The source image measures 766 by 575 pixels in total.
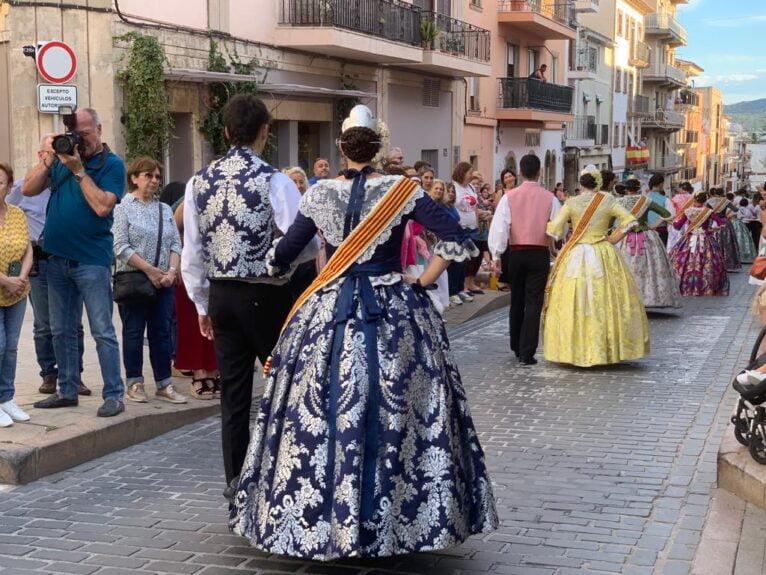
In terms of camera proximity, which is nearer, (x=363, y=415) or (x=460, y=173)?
(x=363, y=415)

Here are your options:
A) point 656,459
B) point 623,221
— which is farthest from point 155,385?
point 623,221

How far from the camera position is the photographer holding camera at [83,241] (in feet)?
24.1

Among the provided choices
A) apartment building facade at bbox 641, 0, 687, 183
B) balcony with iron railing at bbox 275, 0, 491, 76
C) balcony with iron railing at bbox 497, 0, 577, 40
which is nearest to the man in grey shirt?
balcony with iron railing at bbox 275, 0, 491, 76

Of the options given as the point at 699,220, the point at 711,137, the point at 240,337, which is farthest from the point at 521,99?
the point at 711,137

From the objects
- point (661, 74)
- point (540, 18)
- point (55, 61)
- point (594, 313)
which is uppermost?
point (661, 74)

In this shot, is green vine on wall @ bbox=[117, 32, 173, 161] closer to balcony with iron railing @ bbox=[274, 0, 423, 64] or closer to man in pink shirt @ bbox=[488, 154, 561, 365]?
balcony with iron railing @ bbox=[274, 0, 423, 64]

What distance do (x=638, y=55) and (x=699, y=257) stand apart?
45.1 meters

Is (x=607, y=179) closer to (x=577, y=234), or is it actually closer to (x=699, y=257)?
(x=577, y=234)

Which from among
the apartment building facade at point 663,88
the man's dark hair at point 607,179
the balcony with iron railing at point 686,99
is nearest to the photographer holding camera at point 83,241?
the man's dark hair at point 607,179

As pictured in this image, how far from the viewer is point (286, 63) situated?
2030 centimetres

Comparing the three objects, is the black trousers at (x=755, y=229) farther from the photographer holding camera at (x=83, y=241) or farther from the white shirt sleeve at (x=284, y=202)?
the white shirt sleeve at (x=284, y=202)

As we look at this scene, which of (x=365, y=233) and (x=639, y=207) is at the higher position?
(x=365, y=233)

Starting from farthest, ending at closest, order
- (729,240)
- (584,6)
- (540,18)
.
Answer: (584,6) → (540,18) → (729,240)

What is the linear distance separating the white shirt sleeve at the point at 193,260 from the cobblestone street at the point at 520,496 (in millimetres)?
1142
